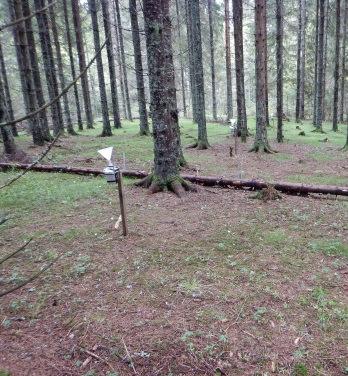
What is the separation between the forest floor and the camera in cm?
331

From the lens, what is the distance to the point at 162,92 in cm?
726

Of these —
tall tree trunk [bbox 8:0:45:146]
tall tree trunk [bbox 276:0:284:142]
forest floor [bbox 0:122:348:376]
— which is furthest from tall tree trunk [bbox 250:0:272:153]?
tall tree trunk [bbox 8:0:45:146]

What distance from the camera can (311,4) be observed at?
2962 centimetres

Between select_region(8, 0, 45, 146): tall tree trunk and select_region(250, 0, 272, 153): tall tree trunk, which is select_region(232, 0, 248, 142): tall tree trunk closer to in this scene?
select_region(250, 0, 272, 153): tall tree trunk

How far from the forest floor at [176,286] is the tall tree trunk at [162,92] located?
551mm

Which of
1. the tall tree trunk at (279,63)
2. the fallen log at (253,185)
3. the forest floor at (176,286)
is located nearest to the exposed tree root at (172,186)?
the forest floor at (176,286)

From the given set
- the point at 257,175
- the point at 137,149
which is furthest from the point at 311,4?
the point at 257,175

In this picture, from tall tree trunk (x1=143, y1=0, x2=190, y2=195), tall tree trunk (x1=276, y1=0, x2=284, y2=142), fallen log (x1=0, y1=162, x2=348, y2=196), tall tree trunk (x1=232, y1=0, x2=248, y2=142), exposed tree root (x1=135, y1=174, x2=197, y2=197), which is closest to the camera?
tall tree trunk (x1=143, y1=0, x2=190, y2=195)

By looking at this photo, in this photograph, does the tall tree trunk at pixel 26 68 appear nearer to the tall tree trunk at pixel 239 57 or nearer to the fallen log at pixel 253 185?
the fallen log at pixel 253 185

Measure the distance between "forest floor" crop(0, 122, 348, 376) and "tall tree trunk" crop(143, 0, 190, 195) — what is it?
551 millimetres

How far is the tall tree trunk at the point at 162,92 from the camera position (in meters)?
7.12

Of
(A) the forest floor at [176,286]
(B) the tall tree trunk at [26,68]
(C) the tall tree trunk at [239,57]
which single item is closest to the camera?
(A) the forest floor at [176,286]

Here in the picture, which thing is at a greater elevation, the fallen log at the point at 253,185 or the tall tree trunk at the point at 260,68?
the tall tree trunk at the point at 260,68

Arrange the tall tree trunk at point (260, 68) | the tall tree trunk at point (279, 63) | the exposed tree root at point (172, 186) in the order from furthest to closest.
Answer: the tall tree trunk at point (279, 63) → the tall tree trunk at point (260, 68) → the exposed tree root at point (172, 186)
